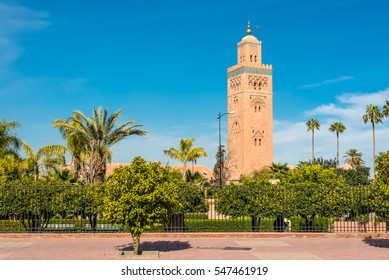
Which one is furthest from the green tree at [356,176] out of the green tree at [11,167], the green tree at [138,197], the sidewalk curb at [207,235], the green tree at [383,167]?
the green tree at [138,197]

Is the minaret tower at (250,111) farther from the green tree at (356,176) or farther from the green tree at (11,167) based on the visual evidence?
the green tree at (11,167)

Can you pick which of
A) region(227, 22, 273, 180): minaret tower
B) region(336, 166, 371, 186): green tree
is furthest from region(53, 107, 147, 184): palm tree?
region(227, 22, 273, 180): minaret tower

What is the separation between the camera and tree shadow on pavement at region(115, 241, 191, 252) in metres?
17.3

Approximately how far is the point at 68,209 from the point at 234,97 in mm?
72112

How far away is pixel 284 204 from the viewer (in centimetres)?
2222

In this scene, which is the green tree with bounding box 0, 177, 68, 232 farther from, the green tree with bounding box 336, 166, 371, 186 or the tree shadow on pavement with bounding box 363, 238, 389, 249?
the green tree with bounding box 336, 166, 371, 186

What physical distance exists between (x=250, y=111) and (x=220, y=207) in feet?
224

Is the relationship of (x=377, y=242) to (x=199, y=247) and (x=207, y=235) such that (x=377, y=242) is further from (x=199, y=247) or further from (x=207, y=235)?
(x=199, y=247)

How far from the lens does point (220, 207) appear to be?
74.6 ft

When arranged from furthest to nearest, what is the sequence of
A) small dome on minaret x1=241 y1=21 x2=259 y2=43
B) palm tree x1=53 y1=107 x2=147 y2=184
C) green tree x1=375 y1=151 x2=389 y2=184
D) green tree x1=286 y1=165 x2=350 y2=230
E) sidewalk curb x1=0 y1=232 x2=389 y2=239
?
small dome on minaret x1=241 y1=21 x2=259 y2=43, palm tree x1=53 y1=107 x2=147 y2=184, green tree x1=286 y1=165 x2=350 y2=230, sidewalk curb x1=0 y1=232 x2=389 y2=239, green tree x1=375 y1=151 x2=389 y2=184

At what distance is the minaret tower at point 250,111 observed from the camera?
88812 mm

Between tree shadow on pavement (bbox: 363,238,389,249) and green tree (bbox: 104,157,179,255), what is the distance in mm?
7567

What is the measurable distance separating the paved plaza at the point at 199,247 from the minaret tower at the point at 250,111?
67478 mm

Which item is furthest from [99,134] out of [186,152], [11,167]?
[186,152]
